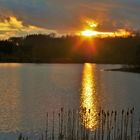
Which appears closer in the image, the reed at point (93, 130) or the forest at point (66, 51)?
the reed at point (93, 130)

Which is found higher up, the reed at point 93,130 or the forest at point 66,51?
the forest at point 66,51

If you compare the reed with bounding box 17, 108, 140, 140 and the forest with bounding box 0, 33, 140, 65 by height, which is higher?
the forest with bounding box 0, 33, 140, 65

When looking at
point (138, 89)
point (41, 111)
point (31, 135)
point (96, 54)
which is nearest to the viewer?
point (31, 135)

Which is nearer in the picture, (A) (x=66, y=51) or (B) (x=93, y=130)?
(B) (x=93, y=130)

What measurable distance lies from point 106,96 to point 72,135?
85.5 feet

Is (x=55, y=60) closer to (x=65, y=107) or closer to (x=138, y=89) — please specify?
(x=138, y=89)

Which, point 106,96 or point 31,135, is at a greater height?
point 106,96

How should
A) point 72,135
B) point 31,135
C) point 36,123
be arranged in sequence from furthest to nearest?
1. point 36,123
2. point 31,135
3. point 72,135

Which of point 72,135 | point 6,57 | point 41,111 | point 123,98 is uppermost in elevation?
point 6,57

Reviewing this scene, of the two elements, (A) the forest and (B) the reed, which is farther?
(A) the forest

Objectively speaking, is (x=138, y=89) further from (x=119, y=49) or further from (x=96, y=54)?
(x=96, y=54)

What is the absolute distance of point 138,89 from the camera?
48.5 m

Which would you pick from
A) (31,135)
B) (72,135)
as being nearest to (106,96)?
(31,135)

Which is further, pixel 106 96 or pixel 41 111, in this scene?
pixel 106 96
